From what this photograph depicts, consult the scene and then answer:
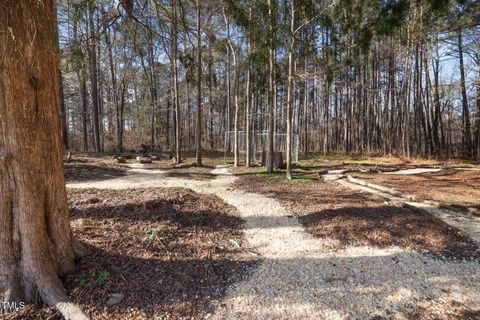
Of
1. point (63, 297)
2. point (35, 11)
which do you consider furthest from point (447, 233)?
point (35, 11)

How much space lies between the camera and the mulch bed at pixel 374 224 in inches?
133

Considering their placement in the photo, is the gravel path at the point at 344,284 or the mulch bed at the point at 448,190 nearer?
the gravel path at the point at 344,284

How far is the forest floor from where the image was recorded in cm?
219

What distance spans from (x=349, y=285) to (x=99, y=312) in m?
2.24

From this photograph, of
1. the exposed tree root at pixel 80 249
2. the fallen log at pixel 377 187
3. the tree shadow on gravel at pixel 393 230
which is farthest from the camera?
the fallen log at pixel 377 187

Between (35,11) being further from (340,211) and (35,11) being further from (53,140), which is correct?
(340,211)

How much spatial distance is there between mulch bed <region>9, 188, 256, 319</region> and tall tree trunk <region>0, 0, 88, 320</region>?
225 mm

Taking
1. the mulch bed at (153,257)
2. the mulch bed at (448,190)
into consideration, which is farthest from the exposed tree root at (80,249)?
the mulch bed at (448,190)

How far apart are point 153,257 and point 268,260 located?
4.31 ft

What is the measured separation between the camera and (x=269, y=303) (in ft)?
7.44

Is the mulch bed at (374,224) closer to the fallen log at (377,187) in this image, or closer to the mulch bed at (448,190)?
the fallen log at (377,187)

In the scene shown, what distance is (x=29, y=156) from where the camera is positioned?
2.13m

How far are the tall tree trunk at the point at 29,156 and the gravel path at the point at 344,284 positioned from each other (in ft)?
5.07

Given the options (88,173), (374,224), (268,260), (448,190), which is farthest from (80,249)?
(448,190)
